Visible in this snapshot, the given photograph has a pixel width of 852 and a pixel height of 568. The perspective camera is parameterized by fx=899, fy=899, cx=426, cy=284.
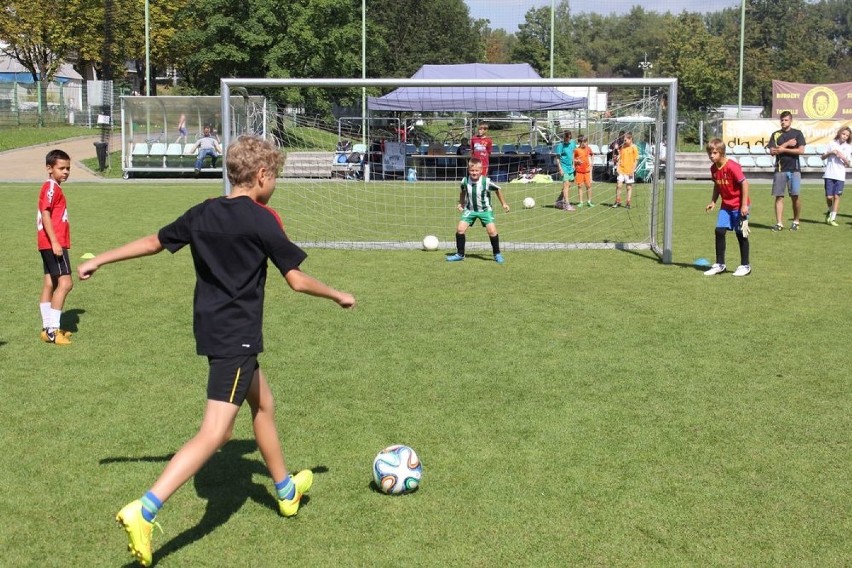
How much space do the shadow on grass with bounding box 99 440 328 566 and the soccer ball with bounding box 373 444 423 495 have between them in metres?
0.39

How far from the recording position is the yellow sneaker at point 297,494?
14.3 feet

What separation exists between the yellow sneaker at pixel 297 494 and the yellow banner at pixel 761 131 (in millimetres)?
25745

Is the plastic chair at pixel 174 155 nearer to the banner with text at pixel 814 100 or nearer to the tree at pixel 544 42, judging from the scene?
the tree at pixel 544 42

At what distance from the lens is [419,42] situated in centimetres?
5612

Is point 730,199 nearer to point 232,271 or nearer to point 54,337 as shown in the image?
point 54,337

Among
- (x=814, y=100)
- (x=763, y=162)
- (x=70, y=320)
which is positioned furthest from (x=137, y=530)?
(x=814, y=100)

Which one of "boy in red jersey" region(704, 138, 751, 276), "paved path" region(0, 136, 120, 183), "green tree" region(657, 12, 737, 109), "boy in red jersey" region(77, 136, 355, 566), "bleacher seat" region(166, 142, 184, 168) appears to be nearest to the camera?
"boy in red jersey" region(77, 136, 355, 566)

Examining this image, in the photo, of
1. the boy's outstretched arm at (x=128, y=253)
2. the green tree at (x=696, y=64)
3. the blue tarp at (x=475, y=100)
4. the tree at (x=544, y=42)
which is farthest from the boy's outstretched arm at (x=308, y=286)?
the green tree at (x=696, y=64)

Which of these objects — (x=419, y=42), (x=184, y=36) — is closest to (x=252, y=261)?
(x=184, y=36)

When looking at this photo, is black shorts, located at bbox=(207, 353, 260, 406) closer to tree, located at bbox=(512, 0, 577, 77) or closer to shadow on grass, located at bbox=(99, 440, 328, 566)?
shadow on grass, located at bbox=(99, 440, 328, 566)

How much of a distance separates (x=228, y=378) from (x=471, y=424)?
2.16 m

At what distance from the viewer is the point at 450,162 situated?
80.9ft

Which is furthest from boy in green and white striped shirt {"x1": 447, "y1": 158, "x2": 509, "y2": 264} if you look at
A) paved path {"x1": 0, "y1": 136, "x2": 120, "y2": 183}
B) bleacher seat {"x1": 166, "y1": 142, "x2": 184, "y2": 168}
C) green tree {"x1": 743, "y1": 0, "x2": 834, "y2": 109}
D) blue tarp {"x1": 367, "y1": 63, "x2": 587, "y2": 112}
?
green tree {"x1": 743, "y1": 0, "x2": 834, "y2": 109}

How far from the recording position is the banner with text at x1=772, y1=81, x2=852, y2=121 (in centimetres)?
2838
